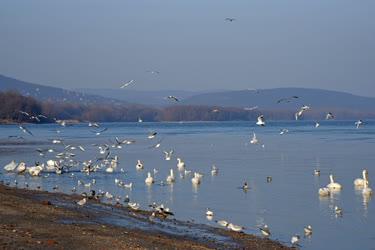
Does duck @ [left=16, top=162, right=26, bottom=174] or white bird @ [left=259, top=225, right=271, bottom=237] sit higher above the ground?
duck @ [left=16, top=162, right=26, bottom=174]

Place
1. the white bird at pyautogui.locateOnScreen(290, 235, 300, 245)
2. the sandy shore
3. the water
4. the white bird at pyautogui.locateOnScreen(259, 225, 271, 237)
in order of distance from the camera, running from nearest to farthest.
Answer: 1. the sandy shore
2. the white bird at pyautogui.locateOnScreen(290, 235, 300, 245)
3. the white bird at pyautogui.locateOnScreen(259, 225, 271, 237)
4. the water

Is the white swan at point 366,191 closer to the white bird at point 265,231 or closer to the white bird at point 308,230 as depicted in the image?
the white bird at point 308,230

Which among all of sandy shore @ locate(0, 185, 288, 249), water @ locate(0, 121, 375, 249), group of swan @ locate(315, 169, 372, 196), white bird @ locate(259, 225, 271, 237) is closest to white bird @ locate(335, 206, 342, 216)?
water @ locate(0, 121, 375, 249)

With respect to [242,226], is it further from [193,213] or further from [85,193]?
[85,193]

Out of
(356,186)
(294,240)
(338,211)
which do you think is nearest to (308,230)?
(294,240)

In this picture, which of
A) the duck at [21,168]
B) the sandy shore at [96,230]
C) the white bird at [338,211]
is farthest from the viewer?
the duck at [21,168]

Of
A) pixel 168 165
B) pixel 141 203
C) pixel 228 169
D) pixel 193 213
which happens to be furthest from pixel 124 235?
pixel 168 165

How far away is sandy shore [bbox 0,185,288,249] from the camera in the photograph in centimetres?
1501

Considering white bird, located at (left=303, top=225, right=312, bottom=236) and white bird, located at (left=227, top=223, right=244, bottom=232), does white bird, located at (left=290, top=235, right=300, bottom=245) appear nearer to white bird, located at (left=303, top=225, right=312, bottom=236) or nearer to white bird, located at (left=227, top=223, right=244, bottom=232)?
white bird, located at (left=303, top=225, right=312, bottom=236)

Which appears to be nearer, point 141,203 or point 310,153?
point 141,203

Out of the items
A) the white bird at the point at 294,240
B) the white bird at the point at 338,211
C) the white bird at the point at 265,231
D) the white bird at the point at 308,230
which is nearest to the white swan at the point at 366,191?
the white bird at the point at 338,211

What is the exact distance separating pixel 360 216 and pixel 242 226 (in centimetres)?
481

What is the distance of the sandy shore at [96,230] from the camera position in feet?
49.2

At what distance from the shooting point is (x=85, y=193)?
1148 inches
